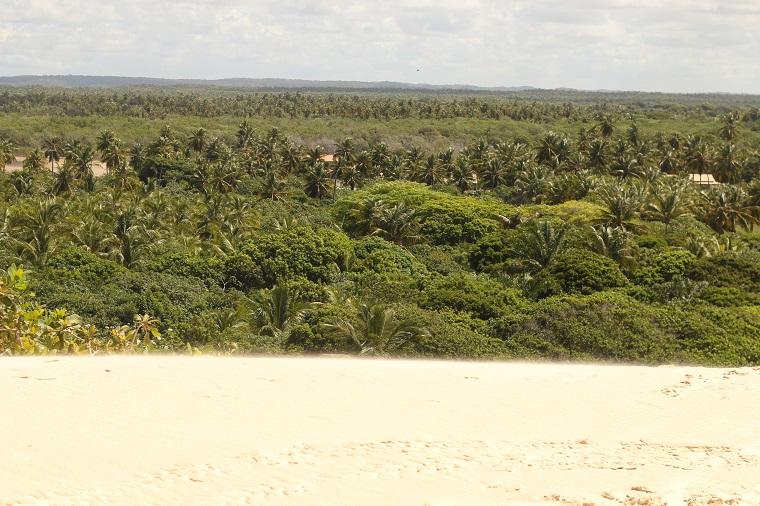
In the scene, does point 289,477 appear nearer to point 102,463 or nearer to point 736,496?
point 102,463

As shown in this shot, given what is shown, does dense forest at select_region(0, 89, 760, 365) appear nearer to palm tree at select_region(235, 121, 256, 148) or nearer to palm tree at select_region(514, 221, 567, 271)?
palm tree at select_region(514, 221, 567, 271)

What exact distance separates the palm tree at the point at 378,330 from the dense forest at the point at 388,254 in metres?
0.07

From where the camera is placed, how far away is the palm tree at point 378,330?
2434cm

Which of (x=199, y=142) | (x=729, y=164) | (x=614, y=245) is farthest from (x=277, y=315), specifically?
(x=199, y=142)

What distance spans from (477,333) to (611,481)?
17215 mm

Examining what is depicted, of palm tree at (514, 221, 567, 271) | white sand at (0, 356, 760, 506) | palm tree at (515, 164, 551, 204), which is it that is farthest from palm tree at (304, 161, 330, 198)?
white sand at (0, 356, 760, 506)

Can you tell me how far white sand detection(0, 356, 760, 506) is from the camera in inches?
409

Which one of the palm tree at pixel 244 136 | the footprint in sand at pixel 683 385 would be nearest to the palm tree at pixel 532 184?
the palm tree at pixel 244 136

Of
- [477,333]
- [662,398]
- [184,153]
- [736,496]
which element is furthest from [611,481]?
[184,153]

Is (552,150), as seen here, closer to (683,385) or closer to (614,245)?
(614,245)

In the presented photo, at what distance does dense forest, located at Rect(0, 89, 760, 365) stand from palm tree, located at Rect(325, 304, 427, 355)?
0.07 m

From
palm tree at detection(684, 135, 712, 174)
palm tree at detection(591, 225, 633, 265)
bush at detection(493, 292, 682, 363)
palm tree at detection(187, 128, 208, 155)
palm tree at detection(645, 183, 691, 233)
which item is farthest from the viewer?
palm tree at detection(187, 128, 208, 155)

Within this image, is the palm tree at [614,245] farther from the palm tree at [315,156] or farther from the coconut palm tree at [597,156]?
the palm tree at [315,156]

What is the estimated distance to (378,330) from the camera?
24.9 m
